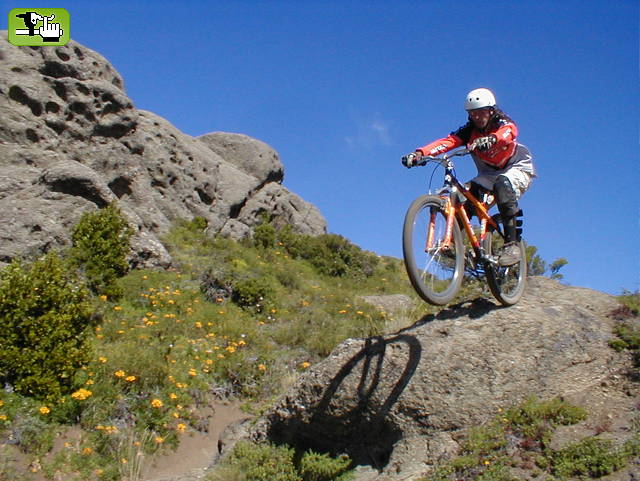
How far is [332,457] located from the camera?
23.7 ft

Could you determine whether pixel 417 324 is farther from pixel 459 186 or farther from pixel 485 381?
pixel 459 186

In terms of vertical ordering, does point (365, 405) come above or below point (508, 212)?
below

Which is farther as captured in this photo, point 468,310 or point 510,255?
point 468,310

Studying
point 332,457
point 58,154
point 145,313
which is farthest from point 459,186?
point 58,154

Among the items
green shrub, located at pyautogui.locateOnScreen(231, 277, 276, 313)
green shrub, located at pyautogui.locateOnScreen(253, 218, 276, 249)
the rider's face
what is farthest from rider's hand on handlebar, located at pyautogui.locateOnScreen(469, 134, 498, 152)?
green shrub, located at pyautogui.locateOnScreen(253, 218, 276, 249)

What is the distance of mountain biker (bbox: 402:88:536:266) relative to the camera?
650 centimetres

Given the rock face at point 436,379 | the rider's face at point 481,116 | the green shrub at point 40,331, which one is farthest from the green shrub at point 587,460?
the green shrub at point 40,331

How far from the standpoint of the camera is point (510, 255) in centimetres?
689

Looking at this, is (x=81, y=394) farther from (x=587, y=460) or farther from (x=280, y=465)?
(x=587, y=460)

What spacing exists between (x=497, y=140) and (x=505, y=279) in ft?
5.62

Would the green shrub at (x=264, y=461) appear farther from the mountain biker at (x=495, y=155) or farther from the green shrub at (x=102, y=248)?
the green shrub at (x=102, y=248)

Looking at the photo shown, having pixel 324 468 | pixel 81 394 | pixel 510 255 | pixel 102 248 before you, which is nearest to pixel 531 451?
pixel 510 255

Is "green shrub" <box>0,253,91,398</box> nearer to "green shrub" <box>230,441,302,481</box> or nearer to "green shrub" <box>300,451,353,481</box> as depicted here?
"green shrub" <box>230,441,302,481</box>

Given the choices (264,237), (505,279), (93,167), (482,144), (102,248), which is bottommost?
(102,248)
